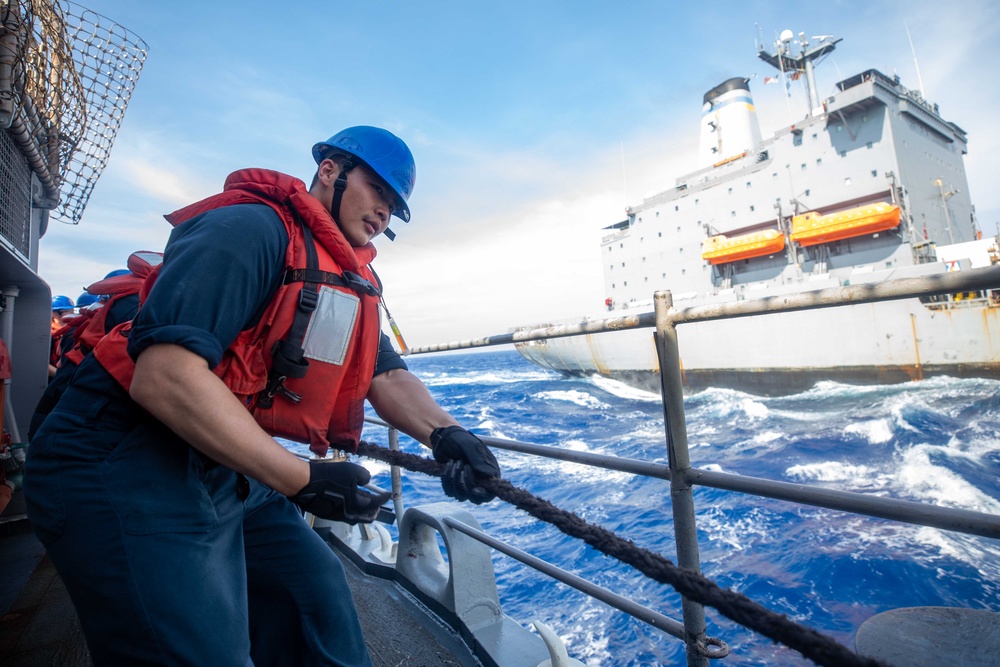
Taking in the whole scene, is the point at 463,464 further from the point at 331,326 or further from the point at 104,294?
the point at 104,294

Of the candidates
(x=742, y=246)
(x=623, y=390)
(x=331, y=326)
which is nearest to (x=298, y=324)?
(x=331, y=326)

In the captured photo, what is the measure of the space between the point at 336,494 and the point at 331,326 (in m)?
0.45

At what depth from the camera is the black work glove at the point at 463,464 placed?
150cm

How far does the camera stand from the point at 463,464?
5.10ft

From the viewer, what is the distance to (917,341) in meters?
16.9

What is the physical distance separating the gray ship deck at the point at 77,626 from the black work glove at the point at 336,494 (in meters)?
1.40

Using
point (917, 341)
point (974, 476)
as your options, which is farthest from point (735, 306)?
point (917, 341)

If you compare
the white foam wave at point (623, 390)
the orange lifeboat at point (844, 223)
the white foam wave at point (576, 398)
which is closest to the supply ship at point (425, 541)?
the white foam wave at point (576, 398)

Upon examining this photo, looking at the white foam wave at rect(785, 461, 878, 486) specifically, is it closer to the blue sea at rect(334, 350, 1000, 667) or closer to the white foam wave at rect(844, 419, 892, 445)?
the blue sea at rect(334, 350, 1000, 667)

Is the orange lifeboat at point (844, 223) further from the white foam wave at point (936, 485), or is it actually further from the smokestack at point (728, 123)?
the white foam wave at point (936, 485)

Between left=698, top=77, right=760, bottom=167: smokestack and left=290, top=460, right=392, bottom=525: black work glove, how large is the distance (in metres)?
32.3

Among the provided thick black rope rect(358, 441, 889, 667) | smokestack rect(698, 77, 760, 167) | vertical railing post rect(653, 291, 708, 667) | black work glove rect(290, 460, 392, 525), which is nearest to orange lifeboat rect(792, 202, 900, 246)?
smokestack rect(698, 77, 760, 167)

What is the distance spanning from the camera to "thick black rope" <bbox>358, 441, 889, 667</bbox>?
2.54 ft

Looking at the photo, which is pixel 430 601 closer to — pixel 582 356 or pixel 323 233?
pixel 323 233
